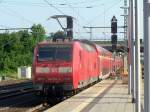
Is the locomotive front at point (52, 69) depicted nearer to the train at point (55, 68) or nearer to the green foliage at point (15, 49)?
the train at point (55, 68)

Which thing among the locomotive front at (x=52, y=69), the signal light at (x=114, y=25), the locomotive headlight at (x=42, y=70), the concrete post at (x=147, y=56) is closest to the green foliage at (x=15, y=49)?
the signal light at (x=114, y=25)

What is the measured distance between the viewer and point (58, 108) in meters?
18.0

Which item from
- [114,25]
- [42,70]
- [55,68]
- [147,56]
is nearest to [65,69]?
[55,68]

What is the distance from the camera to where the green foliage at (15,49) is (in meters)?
75.6

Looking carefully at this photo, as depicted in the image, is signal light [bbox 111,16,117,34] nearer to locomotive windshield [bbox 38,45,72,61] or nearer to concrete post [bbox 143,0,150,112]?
locomotive windshield [bbox 38,45,72,61]

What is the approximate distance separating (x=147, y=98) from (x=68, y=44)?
1774 centimetres

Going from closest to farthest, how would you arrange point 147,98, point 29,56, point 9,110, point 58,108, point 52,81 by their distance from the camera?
point 147,98
point 58,108
point 9,110
point 52,81
point 29,56

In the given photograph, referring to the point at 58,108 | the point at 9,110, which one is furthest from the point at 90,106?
the point at 9,110

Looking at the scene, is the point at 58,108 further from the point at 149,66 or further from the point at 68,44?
the point at 149,66

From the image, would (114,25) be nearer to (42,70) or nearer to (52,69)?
(52,69)

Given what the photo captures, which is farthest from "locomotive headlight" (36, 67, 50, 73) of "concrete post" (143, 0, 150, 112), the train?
"concrete post" (143, 0, 150, 112)

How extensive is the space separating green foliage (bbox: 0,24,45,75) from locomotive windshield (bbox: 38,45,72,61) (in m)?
51.5

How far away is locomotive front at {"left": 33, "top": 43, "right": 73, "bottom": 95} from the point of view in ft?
71.9

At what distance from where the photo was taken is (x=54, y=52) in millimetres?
22547
